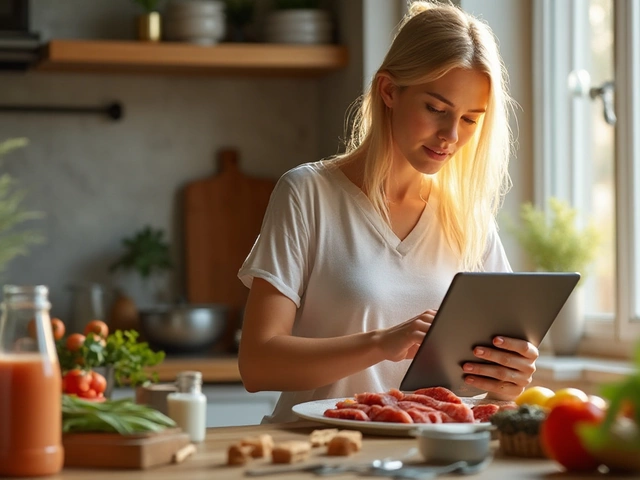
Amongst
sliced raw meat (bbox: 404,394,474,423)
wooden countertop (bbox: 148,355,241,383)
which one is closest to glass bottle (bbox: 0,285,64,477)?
sliced raw meat (bbox: 404,394,474,423)

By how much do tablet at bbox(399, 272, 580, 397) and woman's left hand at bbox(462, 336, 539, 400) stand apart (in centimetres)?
1

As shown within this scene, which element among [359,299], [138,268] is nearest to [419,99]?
[359,299]

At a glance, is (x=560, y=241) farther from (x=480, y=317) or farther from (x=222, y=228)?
(x=222, y=228)

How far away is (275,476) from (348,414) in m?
0.32

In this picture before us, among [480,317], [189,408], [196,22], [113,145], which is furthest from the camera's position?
[113,145]

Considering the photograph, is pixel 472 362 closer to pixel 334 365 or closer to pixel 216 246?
pixel 334 365

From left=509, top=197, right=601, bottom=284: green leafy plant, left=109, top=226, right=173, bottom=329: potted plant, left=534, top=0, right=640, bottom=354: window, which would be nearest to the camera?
left=534, top=0, right=640, bottom=354: window

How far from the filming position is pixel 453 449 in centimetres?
115

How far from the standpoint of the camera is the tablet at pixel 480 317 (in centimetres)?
146

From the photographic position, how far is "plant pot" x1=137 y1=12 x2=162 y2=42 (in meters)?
3.56

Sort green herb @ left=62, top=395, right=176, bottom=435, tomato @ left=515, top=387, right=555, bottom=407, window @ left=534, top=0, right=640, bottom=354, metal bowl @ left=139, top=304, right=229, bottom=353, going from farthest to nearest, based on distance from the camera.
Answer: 1. metal bowl @ left=139, top=304, right=229, bottom=353
2. window @ left=534, top=0, right=640, bottom=354
3. tomato @ left=515, top=387, right=555, bottom=407
4. green herb @ left=62, top=395, right=176, bottom=435

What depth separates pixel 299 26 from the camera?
362 cm

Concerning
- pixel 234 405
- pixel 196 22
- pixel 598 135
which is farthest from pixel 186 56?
pixel 598 135

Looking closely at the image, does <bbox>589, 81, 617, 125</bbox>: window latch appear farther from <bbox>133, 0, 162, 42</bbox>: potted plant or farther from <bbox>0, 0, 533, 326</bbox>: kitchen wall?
<bbox>133, 0, 162, 42</bbox>: potted plant
